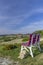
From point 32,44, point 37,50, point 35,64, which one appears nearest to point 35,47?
point 37,50

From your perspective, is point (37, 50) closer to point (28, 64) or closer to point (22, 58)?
point (22, 58)

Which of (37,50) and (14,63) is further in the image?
(37,50)

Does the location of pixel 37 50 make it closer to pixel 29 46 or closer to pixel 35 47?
pixel 35 47

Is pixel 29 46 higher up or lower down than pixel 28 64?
higher up

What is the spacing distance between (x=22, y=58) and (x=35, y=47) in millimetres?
2931

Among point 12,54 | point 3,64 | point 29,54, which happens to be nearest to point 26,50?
point 29,54

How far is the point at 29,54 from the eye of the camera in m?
14.2

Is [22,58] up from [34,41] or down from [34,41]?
down

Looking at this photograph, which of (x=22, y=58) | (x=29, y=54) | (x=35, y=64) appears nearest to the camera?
(x=35, y=64)

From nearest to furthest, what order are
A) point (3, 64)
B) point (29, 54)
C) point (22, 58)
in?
point (3, 64), point (22, 58), point (29, 54)

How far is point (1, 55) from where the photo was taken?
1548cm

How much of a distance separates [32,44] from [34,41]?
402 mm

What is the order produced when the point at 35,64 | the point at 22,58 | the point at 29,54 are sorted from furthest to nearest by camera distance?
the point at 29,54, the point at 22,58, the point at 35,64

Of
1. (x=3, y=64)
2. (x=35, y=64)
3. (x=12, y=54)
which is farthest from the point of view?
(x=12, y=54)
